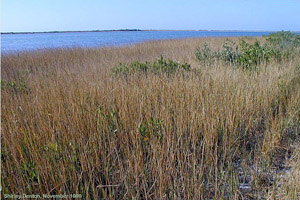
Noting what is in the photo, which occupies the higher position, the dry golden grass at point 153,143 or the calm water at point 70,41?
the calm water at point 70,41

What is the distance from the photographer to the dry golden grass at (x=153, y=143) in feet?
5.18

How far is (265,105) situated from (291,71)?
6.36ft

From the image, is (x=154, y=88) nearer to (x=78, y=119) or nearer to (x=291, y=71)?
(x=78, y=119)

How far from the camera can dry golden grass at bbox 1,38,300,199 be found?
1580mm

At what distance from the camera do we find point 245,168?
1910mm

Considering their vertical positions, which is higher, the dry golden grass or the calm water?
the calm water

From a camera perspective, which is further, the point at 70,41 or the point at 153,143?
the point at 70,41

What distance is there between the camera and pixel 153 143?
174cm

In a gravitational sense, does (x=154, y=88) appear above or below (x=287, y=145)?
above

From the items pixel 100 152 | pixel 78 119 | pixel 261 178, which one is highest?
pixel 78 119

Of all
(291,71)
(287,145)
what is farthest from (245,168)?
(291,71)

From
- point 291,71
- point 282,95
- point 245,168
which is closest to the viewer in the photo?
point 245,168

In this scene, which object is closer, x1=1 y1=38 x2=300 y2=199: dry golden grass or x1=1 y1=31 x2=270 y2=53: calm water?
x1=1 y1=38 x2=300 y2=199: dry golden grass

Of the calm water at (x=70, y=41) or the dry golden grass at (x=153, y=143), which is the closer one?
the dry golden grass at (x=153, y=143)
